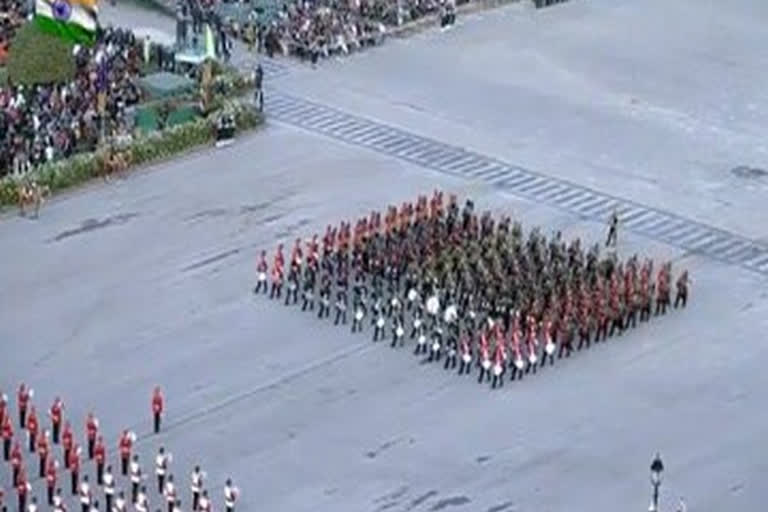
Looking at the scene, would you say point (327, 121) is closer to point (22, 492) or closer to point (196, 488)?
point (196, 488)

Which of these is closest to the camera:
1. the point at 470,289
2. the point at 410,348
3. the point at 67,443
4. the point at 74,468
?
the point at 74,468

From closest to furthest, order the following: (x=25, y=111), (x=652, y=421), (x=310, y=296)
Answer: (x=652, y=421)
(x=310, y=296)
(x=25, y=111)

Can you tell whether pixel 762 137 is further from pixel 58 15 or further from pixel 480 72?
pixel 58 15

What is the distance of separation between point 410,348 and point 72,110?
15144 mm

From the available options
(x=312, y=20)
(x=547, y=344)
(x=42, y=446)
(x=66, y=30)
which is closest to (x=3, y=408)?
(x=42, y=446)

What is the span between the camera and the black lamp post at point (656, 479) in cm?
4044

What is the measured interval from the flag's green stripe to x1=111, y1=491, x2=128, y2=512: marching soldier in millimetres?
15469

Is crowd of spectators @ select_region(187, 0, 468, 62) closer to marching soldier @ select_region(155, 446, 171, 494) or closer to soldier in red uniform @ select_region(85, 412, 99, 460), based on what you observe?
soldier in red uniform @ select_region(85, 412, 99, 460)

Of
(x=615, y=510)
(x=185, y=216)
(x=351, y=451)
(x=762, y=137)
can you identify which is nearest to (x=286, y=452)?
(x=351, y=451)

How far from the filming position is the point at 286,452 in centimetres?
4425

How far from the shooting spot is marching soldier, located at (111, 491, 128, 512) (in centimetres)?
4084

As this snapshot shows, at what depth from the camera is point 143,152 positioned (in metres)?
59.1

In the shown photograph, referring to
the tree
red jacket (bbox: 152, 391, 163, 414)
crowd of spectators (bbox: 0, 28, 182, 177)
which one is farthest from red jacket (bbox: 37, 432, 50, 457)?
the tree

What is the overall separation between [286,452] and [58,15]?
14.3 m
